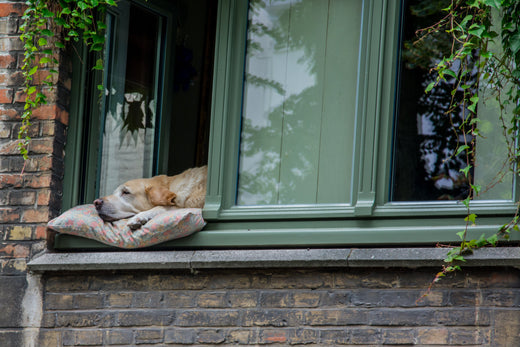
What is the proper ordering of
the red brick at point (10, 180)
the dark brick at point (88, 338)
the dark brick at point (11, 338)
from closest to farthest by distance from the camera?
the dark brick at point (88, 338), the dark brick at point (11, 338), the red brick at point (10, 180)

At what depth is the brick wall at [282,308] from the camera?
470 centimetres

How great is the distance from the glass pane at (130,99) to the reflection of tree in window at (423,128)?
5.99 feet

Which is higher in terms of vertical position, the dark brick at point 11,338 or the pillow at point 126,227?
the pillow at point 126,227

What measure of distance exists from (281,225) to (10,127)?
1.87 meters

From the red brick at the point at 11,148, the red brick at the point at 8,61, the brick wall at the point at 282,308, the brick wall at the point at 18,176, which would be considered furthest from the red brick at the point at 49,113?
the brick wall at the point at 282,308

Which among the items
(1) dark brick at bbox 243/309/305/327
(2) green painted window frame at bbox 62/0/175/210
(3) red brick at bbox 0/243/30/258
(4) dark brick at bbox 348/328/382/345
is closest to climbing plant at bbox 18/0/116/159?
(2) green painted window frame at bbox 62/0/175/210

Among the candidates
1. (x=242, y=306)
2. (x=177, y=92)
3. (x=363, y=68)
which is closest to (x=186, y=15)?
(x=177, y=92)

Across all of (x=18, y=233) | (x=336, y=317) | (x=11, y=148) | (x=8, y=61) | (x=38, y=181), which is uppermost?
(x=8, y=61)

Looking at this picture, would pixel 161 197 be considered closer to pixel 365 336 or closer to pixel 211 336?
pixel 211 336

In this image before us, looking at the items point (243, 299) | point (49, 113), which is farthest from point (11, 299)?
point (243, 299)

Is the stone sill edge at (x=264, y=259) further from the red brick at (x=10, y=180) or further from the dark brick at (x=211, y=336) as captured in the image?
the red brick at (x=10, y=180)

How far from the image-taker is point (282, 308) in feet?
16.6

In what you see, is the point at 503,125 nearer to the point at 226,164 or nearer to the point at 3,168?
the point at 226,164

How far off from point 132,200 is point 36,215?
23.5 inches
